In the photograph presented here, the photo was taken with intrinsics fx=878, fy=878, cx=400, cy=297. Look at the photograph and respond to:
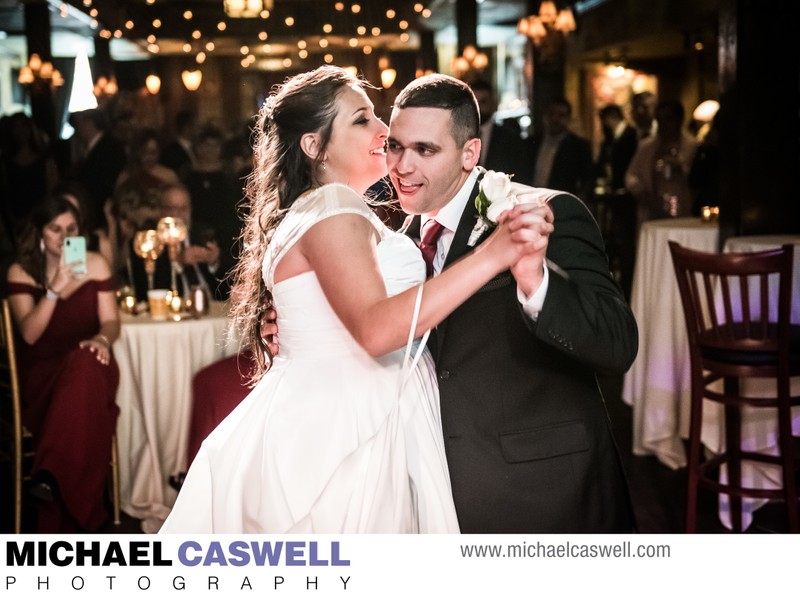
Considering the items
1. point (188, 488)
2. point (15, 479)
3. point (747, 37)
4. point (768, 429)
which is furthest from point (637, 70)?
point (188, 488)

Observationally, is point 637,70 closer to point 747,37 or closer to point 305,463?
point 747,37

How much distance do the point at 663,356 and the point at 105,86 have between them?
2.84 m

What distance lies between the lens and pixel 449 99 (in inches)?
70.0

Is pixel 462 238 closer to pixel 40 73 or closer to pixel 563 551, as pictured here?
pixel 563 551

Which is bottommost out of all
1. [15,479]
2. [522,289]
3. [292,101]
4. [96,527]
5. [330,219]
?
[96,527]

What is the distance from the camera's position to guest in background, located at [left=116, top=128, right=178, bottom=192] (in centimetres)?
408

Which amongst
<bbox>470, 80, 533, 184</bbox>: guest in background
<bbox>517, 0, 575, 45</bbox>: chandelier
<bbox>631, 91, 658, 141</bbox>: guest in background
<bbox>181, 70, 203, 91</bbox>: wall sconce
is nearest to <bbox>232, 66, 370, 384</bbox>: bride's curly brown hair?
<bbox>470, 80, 533, 184</bbox>: guest in background

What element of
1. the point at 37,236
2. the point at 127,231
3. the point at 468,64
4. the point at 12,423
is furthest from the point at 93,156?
A: the point at 468,64

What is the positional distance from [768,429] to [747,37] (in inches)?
66.1

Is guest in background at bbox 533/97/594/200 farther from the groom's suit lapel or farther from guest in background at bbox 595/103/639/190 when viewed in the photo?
the groom's suit lapel

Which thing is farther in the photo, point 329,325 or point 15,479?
point 15,479

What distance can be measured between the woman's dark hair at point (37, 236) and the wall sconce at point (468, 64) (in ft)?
6.56

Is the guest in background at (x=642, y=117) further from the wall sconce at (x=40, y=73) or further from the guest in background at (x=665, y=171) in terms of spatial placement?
the wall sconce at (x=40, y=73)

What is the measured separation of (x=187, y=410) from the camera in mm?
3379
